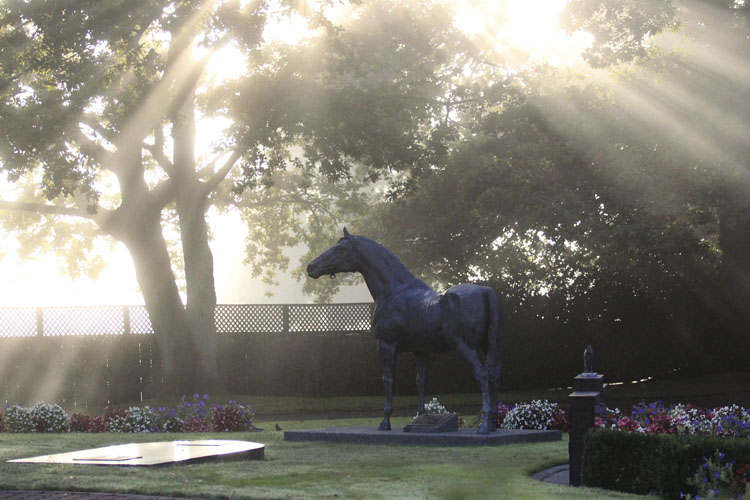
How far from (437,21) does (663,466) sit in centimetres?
2168

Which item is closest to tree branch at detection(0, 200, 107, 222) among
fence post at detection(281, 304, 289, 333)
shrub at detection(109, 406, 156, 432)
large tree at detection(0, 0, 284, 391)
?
large tree at detection(0, 0, 284, 391)

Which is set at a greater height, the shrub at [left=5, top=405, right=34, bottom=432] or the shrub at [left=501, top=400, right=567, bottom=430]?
the shrub at [left=501, top=400, right=567, bottom=430]

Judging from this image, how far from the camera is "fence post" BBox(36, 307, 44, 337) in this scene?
2558 cm

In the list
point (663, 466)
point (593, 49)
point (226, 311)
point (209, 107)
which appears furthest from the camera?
point (226, 311)

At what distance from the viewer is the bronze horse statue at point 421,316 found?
12.8 metres

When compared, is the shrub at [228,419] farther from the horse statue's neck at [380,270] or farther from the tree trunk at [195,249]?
the tree trunk at [195,249]

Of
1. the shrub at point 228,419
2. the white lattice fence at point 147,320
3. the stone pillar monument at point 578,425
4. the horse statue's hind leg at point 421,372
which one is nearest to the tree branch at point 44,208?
the white lattice fence at point 147,320

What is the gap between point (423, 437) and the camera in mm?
12672

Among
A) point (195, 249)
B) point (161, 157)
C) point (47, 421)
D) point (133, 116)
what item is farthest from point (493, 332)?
point (161, 157)

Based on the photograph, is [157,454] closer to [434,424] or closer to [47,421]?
[434,424]

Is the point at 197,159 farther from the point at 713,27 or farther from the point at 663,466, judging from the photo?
the point at 663,466

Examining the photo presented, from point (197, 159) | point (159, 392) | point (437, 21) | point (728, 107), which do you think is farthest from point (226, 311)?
point (728, 107)

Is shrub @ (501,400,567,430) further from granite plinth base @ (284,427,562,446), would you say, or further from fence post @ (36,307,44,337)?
fence post @ (36,307,44,337)

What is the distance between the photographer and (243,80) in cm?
2225
